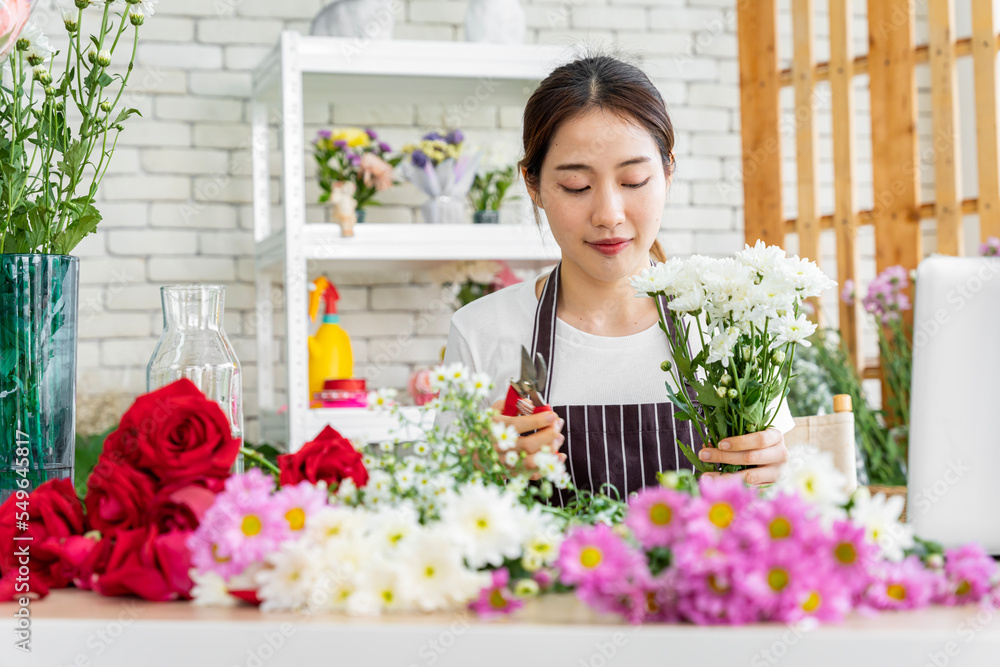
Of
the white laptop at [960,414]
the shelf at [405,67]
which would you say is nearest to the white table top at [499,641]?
the white laptop at [960,414]

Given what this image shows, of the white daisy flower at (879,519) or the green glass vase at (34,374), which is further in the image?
the green glass vase at (34,374)

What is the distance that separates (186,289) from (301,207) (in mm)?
2068

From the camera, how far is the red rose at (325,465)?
0.77 meters

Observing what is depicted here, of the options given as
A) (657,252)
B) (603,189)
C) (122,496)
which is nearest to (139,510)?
(122,496)

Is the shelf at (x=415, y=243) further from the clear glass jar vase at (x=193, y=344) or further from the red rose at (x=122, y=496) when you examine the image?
the red rose at (x=122, y=496)

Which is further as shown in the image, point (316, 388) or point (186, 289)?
point (316, 388)

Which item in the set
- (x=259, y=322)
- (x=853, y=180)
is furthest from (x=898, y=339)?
(x=259, y=322)

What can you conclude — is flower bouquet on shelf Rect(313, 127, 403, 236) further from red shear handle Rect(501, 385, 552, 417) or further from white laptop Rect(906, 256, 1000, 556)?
white laptop Rect(906, 256, 1000, 556)

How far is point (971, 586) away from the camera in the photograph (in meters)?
0.63

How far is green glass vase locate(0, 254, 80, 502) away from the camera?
38.1 inches

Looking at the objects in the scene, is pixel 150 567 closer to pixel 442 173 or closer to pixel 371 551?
pixel 371 551

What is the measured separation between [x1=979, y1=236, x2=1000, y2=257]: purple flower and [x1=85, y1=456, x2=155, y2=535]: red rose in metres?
2.93

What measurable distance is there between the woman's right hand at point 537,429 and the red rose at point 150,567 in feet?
1.31

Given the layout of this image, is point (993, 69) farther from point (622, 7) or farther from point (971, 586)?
point (971, 586)
